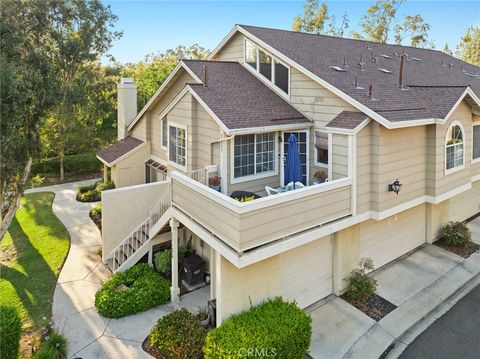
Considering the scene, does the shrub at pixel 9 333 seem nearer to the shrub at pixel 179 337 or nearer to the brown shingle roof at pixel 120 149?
the shrub at pixel 179 337

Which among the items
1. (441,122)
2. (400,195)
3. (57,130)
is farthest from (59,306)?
(57,130)

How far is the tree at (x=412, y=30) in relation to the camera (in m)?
39.9

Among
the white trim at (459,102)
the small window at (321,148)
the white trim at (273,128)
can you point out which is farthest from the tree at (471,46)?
the white trim at (273,128)

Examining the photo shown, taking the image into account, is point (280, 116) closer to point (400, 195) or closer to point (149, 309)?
point (400, 195)

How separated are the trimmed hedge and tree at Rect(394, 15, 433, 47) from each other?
35.7 metres

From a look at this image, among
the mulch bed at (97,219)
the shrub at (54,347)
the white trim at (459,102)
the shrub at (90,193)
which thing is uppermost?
the white trim at (459,102)

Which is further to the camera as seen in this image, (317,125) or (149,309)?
(317,125)

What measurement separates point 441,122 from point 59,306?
13.7 metres

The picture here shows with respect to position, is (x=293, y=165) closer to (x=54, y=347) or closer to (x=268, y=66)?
(x=268, y=66)

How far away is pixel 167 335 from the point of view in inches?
359

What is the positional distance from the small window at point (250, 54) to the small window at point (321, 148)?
513 centimetres

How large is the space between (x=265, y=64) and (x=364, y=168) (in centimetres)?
680

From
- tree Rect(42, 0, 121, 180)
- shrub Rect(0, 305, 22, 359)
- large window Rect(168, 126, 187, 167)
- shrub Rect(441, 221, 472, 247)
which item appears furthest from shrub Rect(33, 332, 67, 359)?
tree Rect(42, 0, 121, 180)

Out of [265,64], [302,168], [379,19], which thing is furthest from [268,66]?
[379,19]
